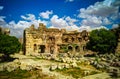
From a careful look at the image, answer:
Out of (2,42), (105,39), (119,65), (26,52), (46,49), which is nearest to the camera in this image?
(119,65)

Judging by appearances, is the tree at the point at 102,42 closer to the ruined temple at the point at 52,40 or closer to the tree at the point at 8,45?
the ruined temple at the point at 52,40

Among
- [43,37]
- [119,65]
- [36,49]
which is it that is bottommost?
[119,65]

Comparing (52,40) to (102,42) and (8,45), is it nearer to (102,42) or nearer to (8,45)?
(102,42)

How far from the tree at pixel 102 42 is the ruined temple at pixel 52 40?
37.5 ft

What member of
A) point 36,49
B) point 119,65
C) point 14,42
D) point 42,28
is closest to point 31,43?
point 36,49

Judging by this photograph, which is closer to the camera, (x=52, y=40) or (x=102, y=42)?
(x=102, y=42)

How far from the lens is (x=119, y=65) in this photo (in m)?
29.8

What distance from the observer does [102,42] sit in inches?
1967

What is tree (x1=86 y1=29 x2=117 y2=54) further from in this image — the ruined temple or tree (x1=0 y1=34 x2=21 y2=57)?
tree (x1=0 y1=34 x2=21 y2=57)

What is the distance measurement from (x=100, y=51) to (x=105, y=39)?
3.71 metres

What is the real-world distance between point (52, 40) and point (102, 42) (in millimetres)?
19643

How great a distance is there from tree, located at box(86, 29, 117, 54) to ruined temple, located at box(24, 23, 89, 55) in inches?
450

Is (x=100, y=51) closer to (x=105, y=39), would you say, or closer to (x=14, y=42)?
(x=105, y=39)

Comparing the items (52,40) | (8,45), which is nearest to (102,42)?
(52,40)
